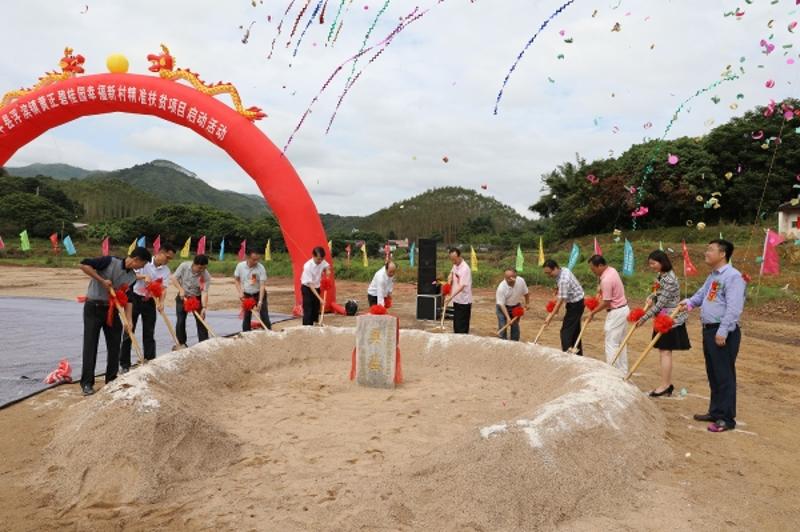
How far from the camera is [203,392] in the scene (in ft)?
15.5

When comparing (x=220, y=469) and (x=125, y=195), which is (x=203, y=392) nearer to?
(x=220, y=469)

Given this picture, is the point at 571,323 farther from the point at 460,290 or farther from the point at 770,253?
the point at 770,253

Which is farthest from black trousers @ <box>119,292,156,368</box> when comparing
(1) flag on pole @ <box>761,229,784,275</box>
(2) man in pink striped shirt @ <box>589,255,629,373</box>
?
(1) flag on pole @ <box>761,229,784,275</box>

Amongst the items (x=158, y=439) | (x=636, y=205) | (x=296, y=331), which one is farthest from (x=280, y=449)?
(x=636, y=205)

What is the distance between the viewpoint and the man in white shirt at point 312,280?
7223 millimetres

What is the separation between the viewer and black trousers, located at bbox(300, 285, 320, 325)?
7422 millimetres

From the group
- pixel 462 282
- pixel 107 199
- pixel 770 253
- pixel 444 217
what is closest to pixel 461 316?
pixel 462 282

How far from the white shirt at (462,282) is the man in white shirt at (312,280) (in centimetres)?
180

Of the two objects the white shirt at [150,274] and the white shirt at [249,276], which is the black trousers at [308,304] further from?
the white shirt at [150,274]

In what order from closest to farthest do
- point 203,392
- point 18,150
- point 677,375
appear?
point 203,392 → point 677,375 → point 18,150

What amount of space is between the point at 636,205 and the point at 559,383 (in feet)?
66.2

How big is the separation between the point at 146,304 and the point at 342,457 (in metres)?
3.38

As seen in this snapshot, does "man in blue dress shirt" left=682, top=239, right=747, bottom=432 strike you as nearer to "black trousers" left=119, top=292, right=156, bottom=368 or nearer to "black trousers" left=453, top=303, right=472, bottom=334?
"black trousers" left=453, top=303, right=472, bottom=334

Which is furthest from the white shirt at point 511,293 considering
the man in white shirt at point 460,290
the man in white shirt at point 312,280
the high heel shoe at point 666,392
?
the man in white shirt at point 312,280
